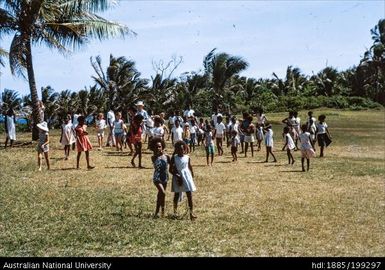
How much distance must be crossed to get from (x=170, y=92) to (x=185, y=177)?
3452cm

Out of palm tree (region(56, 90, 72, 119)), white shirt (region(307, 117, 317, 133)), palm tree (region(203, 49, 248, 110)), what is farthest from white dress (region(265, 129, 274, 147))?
palm tree (region(56, 90, 72, 119))

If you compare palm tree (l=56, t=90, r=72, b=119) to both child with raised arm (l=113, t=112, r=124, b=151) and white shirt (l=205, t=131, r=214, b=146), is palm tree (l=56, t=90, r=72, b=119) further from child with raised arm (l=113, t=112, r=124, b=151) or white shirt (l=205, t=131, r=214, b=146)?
white shirt (l=205, t=131, r=214, b=146)

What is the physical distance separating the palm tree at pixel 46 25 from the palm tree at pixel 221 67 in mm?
18233

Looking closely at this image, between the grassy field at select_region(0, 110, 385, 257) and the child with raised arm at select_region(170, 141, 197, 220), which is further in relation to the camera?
the child with raised arm at select_region(170, 141, 197, 220)

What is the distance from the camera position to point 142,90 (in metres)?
41.7

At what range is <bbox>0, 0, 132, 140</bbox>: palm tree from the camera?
67.7 feet

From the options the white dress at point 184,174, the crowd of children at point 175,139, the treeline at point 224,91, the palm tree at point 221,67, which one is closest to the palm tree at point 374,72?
the treeline at point 224,91

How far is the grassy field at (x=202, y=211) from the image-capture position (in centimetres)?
778

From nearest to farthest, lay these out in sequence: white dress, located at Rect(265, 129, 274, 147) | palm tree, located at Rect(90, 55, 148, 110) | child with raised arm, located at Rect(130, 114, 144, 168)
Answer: child with raised arm, located at Rect(130, 114, 144, 168) → white dress, located at Rect(265, 129, 274, 147) → palm tree, located at Rect(90, 55, 148, 110)

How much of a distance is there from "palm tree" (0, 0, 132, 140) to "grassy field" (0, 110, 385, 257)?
4675 millimetres

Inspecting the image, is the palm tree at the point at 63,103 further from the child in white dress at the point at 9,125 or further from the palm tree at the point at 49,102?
the child in white dress at the point at 9,125

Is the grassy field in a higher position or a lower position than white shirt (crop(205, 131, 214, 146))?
lower

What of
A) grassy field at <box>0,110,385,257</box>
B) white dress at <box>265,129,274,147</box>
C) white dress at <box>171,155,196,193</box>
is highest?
white dress at <box>265,129,274,147</box>

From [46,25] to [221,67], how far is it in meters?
19.9
